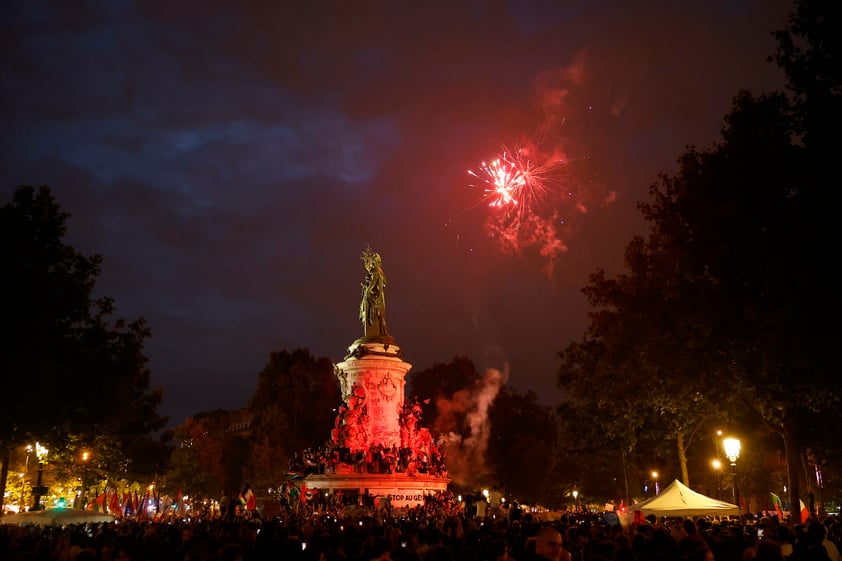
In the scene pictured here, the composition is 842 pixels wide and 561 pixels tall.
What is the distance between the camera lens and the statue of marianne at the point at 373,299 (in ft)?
175

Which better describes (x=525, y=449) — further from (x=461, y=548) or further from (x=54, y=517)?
(x=461, y=548)

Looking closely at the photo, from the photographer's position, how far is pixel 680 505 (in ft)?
77.1

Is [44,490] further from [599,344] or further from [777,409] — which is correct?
[777,409]

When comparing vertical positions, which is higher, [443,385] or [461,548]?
[443,385]

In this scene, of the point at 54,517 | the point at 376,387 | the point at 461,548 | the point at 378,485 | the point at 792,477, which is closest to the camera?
the point at 461,548

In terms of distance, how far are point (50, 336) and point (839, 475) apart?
48.1 metres

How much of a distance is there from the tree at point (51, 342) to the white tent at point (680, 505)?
68.1 ft

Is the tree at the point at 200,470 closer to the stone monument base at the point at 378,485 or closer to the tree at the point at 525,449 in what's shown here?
the tree at the point at 525,449

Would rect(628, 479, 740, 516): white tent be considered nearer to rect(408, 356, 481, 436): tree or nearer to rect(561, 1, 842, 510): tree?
rect(561, 1, 842, 510): tree

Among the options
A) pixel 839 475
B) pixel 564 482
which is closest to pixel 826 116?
pixel 839 475

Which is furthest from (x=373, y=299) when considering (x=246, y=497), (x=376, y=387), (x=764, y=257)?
(x=764, y=257)

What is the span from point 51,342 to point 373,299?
28.1 m

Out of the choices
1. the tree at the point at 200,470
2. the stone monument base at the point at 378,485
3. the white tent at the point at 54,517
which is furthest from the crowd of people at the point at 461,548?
the tree at the point at 200,470

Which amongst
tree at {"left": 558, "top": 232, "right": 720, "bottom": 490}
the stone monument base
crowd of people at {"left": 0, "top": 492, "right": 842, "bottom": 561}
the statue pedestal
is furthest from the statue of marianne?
crowd of people at {"left": 0, "top": 492, "right": 842, "bottom": 561}
